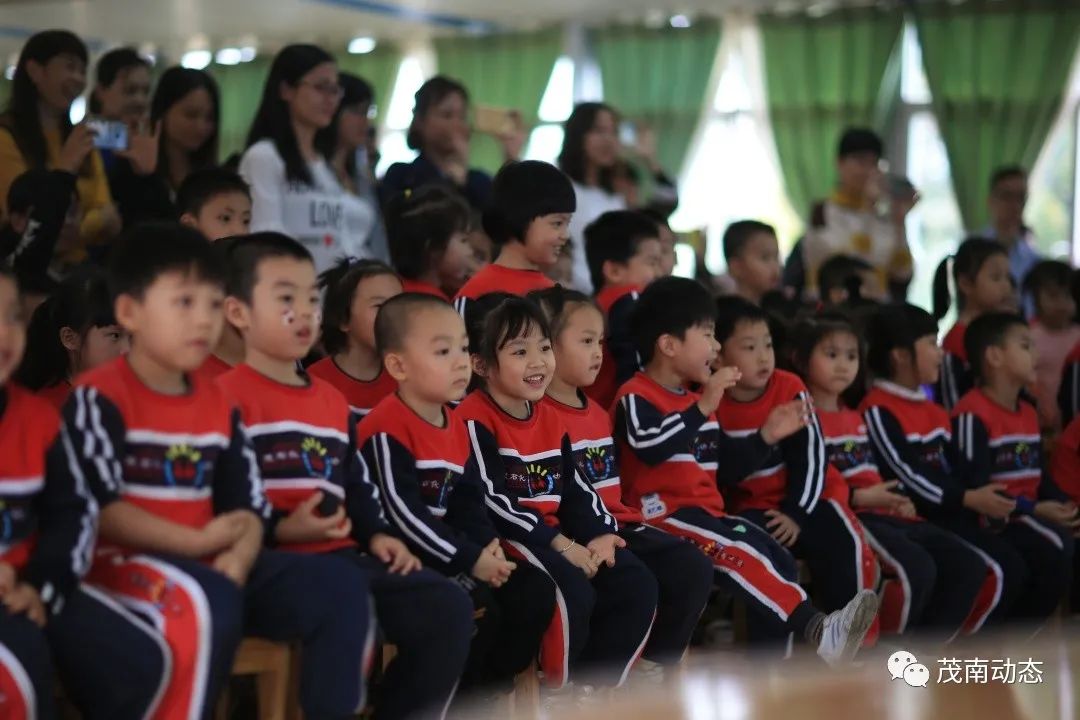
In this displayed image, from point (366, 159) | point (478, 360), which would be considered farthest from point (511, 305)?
point (366, 159)

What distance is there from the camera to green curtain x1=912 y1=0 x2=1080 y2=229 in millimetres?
8352

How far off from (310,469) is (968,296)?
3160 mm

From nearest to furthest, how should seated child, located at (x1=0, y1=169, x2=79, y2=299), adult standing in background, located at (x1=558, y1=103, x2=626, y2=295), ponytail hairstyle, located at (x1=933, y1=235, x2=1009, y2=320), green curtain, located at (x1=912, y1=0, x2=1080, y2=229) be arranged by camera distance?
seated child, located at (x1=0, y1=169, x2=79, y2=299) → adult standing in background, located at (x1=558, y1=103, x2=626, y2=295) → ponytail hairstyle, located at (x1=933, y1=235, x2=1009, y2=320) → green curtain, located at (x1=912, y1=0, x2=1080, y2=229)

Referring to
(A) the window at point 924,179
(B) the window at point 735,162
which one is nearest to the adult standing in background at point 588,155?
(B) the window at point 735,162

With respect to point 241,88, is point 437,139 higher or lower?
lower

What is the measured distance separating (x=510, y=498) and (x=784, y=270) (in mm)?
3235

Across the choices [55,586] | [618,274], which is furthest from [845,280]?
[55,586]

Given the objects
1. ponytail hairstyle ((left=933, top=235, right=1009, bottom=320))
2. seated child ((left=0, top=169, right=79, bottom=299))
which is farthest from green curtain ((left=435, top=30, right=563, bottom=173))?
seated child ((left=0, top=169, right=79, bottom=299))

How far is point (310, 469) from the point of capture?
2.53m

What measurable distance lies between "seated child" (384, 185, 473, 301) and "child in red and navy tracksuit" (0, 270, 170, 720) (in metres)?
1.58

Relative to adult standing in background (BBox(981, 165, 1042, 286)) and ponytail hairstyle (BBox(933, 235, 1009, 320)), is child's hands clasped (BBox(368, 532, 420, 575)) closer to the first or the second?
ponytail hairstyle (BBox(933, 235, 1009, 320))

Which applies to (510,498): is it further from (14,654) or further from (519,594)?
(14,654)

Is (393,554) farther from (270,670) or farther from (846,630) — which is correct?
(846,630)

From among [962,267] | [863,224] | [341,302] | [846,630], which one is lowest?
[846,630]
